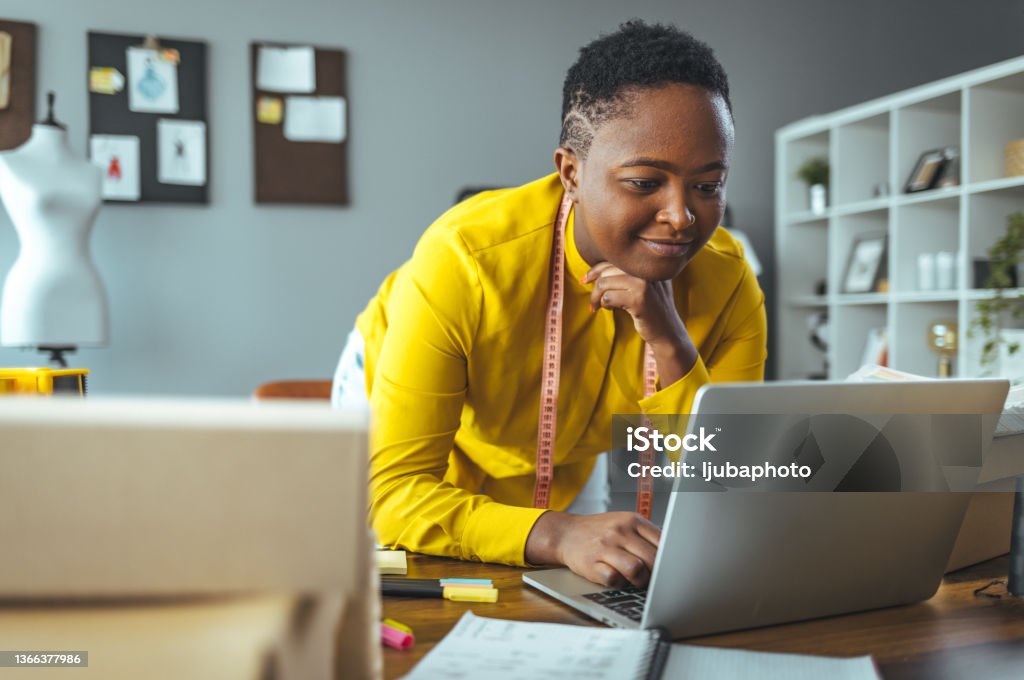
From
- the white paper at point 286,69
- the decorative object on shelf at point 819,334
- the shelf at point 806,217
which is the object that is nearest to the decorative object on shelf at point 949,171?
the shelf at point 806,217

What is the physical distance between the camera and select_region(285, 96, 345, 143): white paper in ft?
12.1

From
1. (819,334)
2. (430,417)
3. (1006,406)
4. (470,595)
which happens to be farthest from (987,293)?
(470,595)

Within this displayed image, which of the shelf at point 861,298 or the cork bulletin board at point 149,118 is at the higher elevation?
the cork bulletin board at point 149,118

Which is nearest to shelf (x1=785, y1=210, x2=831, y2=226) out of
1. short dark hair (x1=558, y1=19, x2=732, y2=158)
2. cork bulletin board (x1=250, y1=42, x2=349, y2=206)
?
cork bulletin board (x1=250, y1=42, x2=349, y2=206)

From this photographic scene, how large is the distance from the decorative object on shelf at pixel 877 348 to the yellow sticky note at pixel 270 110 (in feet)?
8.68

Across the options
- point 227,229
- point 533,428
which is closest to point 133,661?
point 533,428

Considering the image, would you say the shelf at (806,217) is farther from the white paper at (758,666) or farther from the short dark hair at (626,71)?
the white paper at (758,666)

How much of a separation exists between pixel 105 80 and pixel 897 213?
3.15 meters

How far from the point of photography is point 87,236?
10.1 feet

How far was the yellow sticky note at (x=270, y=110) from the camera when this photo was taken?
3.64 meters

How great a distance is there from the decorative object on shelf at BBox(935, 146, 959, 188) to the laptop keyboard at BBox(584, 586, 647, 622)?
318 cm

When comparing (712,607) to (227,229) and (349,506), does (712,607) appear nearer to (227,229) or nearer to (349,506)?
(349,506)

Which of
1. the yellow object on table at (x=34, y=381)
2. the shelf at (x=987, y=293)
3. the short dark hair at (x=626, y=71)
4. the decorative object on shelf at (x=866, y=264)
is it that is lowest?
the yellow object on table at (x=34, y=381)

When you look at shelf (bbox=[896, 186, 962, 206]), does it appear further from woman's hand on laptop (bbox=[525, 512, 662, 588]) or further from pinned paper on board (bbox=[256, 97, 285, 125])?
woman's hand on laptop (bbox=[525, 512, 662, 588])
